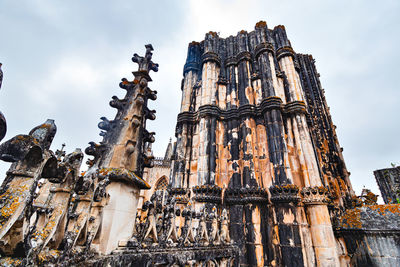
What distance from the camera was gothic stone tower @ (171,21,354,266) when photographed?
5578 mm

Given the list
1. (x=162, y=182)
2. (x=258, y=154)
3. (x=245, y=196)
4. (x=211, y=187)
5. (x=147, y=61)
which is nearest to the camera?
(x=147, y=61)

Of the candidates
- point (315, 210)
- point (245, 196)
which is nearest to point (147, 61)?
point (245, 196)

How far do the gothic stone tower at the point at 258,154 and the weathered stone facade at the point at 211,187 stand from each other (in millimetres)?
39

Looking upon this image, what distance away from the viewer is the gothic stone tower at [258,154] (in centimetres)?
558

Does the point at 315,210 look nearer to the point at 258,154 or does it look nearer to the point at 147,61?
the point at 258,154

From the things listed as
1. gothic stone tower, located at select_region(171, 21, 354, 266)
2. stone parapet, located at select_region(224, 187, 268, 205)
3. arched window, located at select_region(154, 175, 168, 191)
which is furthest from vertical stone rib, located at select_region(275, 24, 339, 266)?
arched window, located at select_region(154, 175, 168, 191)

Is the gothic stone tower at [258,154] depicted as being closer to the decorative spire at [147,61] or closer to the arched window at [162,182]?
the decorative spire at [147,61]

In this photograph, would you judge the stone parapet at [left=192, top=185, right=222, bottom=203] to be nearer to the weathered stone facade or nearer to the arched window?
the weathered stone facade

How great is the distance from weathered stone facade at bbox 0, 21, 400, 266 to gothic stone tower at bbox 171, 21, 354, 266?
1.5 inches

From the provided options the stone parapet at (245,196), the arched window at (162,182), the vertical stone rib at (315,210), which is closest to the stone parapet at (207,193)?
the stone parapet at (245,196)

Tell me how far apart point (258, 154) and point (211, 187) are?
2.11 metres

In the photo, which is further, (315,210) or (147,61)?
(315,210)

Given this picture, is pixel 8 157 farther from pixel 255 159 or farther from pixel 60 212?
Answer: pixel 255 159

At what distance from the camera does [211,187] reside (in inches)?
253
